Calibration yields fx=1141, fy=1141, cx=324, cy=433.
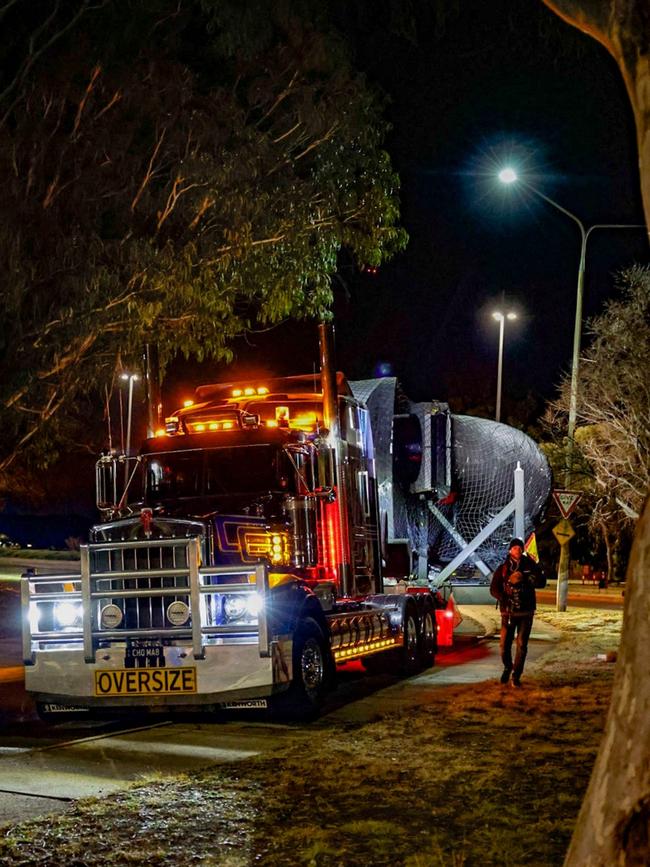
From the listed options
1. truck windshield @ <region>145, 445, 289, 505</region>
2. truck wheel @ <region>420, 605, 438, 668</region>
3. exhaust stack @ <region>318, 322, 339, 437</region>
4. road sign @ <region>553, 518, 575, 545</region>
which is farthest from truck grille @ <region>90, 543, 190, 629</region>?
road sign @ <region>553, 518, 575, 545</region>

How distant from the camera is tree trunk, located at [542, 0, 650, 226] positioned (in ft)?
14.9

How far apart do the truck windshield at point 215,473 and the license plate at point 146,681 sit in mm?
2220

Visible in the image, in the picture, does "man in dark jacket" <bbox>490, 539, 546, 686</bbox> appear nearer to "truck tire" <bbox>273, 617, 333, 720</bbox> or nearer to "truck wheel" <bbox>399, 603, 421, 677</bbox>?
"truck wheel" <bbox>399, 603, 421, 677</bbox>

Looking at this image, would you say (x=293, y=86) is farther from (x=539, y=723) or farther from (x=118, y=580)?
(x=539, y=723)

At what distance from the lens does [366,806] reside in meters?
7.05

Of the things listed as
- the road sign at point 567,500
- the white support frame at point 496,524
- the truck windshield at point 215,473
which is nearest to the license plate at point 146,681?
the truck windshield at point 215,473

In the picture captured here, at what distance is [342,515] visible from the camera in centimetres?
1317

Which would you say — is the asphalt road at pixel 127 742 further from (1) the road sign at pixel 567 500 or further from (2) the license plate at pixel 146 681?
(1) the road sign at pixel 567 500

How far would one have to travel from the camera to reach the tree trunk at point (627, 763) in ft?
12.6

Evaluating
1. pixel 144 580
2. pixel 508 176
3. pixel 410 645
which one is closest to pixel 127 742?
pixel 144 580

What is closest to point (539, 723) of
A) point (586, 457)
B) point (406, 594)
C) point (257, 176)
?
point (406, 594)

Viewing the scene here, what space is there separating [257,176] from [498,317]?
2497 cm

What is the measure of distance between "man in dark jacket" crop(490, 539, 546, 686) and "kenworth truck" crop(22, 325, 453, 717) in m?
1.65

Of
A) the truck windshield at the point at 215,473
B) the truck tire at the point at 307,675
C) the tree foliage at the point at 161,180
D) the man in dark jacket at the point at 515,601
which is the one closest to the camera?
the truck tire at the point at 307,675
